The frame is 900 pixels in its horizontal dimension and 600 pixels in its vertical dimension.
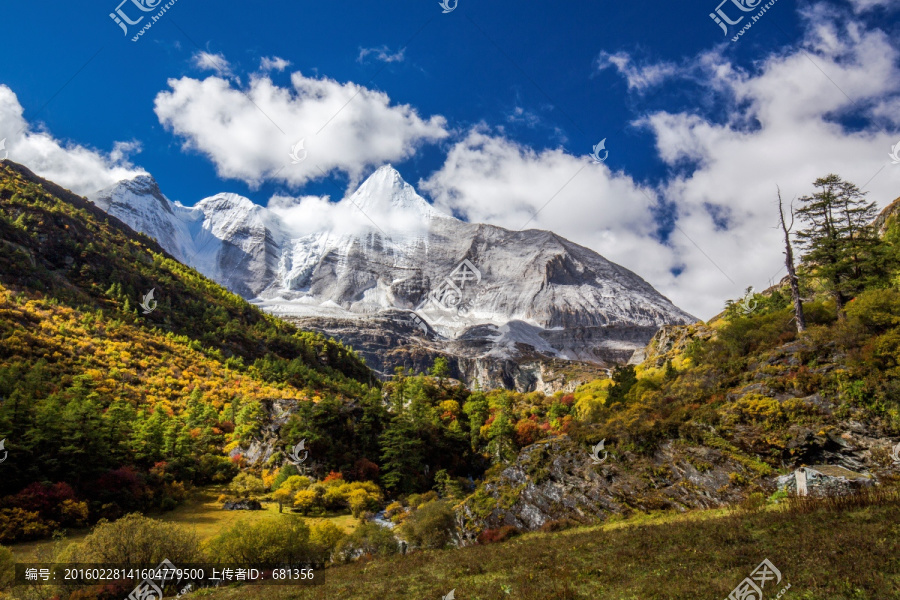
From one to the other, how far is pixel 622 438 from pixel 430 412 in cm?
4093

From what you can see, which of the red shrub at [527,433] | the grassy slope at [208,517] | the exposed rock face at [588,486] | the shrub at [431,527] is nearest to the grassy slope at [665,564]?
the exposed rock face at [588,486]

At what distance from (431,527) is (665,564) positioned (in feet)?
60.3

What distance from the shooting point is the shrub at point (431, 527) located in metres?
27.9

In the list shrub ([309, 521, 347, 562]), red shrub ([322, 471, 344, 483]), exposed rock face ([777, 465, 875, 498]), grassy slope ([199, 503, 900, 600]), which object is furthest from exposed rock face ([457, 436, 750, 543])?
red shrub ([322, 471, 344, 483])

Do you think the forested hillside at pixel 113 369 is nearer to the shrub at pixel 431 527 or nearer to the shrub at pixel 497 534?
the shrub at pixel 431 527

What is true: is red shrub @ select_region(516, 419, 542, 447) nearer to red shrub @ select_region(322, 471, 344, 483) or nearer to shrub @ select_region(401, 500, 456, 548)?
red shrub @ select_region(322, 471, 344, 483)

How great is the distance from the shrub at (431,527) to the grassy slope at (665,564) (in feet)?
25.7

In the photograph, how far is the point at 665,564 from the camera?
12984 millimetres

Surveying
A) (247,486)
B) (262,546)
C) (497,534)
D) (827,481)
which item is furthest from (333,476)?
(827,481)

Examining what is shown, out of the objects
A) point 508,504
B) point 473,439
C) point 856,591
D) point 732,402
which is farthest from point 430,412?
point 856,591

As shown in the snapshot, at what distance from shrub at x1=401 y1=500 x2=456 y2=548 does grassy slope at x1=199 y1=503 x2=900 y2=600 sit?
25.7ft

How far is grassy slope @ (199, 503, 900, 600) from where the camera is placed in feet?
33.1

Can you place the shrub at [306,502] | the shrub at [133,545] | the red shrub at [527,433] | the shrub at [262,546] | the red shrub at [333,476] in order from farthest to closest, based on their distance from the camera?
the red shrub at [527,433] < the red shrub at [333,476] < the shrub at [306,502] < the shrub at [262,546] < the shrub at [133,545]

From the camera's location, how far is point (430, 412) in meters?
62.9
